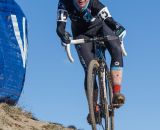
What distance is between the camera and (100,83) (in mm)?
8141

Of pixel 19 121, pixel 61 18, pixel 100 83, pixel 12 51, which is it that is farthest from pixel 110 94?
pixel 12 51

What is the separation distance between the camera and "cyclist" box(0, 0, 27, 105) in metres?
12.1

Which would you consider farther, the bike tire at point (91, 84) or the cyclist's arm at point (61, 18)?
the cyclist's arm at point (61, 18)

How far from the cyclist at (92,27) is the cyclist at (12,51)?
397 centimetres

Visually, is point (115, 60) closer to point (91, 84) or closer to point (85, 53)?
point (85, 53)

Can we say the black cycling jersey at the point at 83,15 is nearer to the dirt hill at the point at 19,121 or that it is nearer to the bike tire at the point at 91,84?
the bike tire at the point at 91,84

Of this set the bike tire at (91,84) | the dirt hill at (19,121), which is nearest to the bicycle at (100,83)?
the bike tire at (91,84)

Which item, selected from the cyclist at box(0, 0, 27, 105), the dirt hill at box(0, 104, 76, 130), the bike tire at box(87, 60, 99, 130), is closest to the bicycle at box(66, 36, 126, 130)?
the bike tire at box(87, 60, 99, 130)

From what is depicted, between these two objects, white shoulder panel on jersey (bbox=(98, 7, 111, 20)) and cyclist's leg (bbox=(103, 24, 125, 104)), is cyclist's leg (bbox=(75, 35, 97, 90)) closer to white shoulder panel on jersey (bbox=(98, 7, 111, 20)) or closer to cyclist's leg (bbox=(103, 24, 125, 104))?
cyclist's leg (bbox=(103, 24, 125, 104))

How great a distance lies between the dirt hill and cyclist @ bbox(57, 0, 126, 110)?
2227mm

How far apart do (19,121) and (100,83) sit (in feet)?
10.2

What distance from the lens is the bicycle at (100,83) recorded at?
7.81m

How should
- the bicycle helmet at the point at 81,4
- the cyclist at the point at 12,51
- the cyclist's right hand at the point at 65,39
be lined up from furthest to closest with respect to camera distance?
1. the cyclist at the point at 12,51
2. the bicycle helmet at the point at 81,4
3. the cyclist's right hand at the point at 65,39

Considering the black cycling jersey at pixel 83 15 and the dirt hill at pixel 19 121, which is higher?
the black cycling jersey at pixel 83 15
